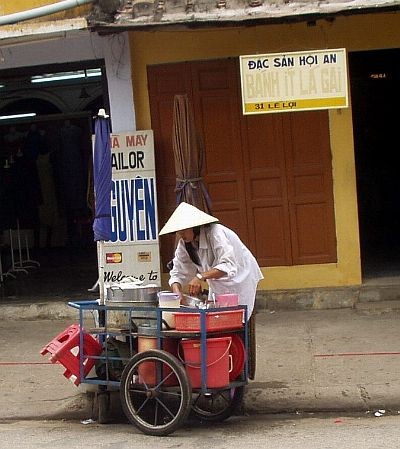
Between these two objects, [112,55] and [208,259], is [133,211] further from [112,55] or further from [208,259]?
[208,259]

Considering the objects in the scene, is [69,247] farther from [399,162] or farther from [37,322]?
[399,162]

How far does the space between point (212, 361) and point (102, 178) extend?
7.00ft

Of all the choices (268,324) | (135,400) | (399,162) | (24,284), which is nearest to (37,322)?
(24,284)

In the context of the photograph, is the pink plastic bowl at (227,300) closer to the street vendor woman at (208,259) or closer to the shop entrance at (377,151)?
the street vendor woman at (208,259)

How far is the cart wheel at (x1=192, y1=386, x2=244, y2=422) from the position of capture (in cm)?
700

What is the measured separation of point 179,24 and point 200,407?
13.4 feet

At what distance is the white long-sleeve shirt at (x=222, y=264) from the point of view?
689 centimetres

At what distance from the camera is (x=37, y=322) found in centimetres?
1103

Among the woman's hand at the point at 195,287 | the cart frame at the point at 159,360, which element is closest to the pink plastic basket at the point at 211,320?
the cart frame at the point at 159,360

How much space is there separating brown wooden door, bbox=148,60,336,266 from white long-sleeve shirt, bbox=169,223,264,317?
358cm

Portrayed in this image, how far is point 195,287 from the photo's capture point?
6945 millimetres

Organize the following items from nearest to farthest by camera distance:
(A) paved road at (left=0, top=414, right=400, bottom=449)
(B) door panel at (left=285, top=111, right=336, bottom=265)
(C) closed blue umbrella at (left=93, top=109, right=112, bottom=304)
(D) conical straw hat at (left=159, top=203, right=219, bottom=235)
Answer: (A) paved road at (left=0, top=414, right=400, bottom=449) < (D) conical straw hat at (left=159, top=203, right=219, bottom=235) < (C) closed blue umbrella at (left=93, top=109, right=112, bottom=304) < (B) door panel at (left=285, top=111, right=336, bottom=265)

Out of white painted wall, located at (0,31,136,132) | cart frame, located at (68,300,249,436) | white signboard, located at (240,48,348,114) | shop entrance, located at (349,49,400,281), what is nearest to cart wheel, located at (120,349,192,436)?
cart frame, located at (68,300,249,436)

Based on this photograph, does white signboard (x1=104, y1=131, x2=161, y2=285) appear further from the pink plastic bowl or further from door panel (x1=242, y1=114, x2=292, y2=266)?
the pink plastic bowl
